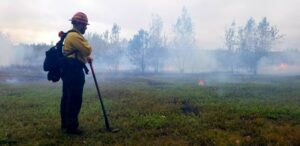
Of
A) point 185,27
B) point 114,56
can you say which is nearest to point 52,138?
point 185,27

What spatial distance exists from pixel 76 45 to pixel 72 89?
1.15 m

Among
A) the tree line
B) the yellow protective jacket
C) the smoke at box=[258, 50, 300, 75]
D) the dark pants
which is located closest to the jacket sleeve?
the yellow protective jacket

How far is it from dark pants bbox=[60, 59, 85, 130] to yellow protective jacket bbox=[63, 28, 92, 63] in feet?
0.78

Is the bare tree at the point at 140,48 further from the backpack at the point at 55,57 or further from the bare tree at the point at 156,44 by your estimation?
the backpack at the point at 55,57

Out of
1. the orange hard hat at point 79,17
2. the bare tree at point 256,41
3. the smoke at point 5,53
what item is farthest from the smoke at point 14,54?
the orange hard hat at point 79,17

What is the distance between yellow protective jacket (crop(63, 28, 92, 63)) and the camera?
27.6ft

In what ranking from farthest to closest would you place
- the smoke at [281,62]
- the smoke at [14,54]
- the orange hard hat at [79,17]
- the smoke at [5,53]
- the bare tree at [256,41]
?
the smoke at [281,62], the smoke at [14,54], the smoke at [5,53], the bare tree at [256,41], the orange hard hat at [79,17]

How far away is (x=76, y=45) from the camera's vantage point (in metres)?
8.41

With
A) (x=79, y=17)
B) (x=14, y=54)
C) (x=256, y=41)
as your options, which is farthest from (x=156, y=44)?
(x=79, y=17)

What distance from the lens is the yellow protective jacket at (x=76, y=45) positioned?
842 centimetres

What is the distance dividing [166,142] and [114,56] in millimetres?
80076

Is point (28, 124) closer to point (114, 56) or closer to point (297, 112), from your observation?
point (297, 112)

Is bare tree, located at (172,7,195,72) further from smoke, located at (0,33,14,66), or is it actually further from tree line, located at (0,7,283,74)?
smoke, located at (0,33,14,66)

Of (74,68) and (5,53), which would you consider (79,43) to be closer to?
(74,68)
